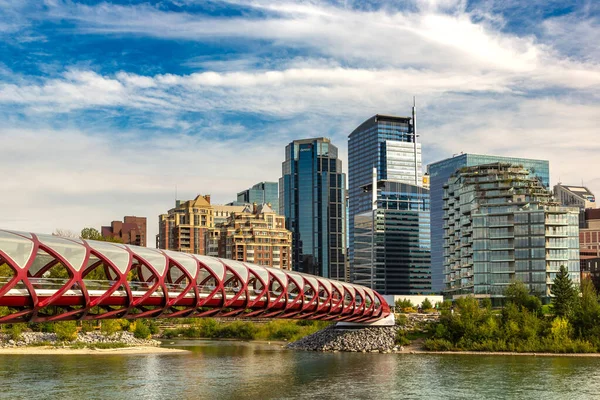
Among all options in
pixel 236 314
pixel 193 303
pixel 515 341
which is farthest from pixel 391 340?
pixel 193 303

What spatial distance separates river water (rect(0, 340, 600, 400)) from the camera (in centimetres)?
6150

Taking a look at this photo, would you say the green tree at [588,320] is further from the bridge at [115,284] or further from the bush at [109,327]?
the bush at [109,327]

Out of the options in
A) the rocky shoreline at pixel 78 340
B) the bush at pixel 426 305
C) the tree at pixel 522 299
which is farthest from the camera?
the bush at pixel 426 305

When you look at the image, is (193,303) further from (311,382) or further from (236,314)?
(311,382)

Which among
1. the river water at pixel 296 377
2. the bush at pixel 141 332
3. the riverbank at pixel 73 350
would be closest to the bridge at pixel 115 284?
the river water at pixel 296 377


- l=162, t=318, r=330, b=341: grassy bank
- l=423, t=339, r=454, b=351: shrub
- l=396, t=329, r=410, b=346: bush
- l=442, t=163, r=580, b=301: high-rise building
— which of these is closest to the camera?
l=423, t=339, r=454, b=351: shrub

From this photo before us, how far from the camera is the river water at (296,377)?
61500 millimetres

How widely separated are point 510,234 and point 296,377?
7489 cm

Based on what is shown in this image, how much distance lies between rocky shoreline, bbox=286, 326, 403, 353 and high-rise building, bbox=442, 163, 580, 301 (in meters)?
33.9

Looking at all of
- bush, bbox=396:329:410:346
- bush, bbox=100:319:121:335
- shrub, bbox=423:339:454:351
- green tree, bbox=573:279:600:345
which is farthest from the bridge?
bush, bbox=100:319:121:335

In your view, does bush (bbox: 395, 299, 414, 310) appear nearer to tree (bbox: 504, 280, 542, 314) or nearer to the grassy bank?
the grassy bank

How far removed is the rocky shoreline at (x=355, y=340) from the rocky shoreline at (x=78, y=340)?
25.1 meters

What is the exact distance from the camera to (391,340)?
11006 centimetres

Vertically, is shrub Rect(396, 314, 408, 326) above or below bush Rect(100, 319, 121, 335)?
above
